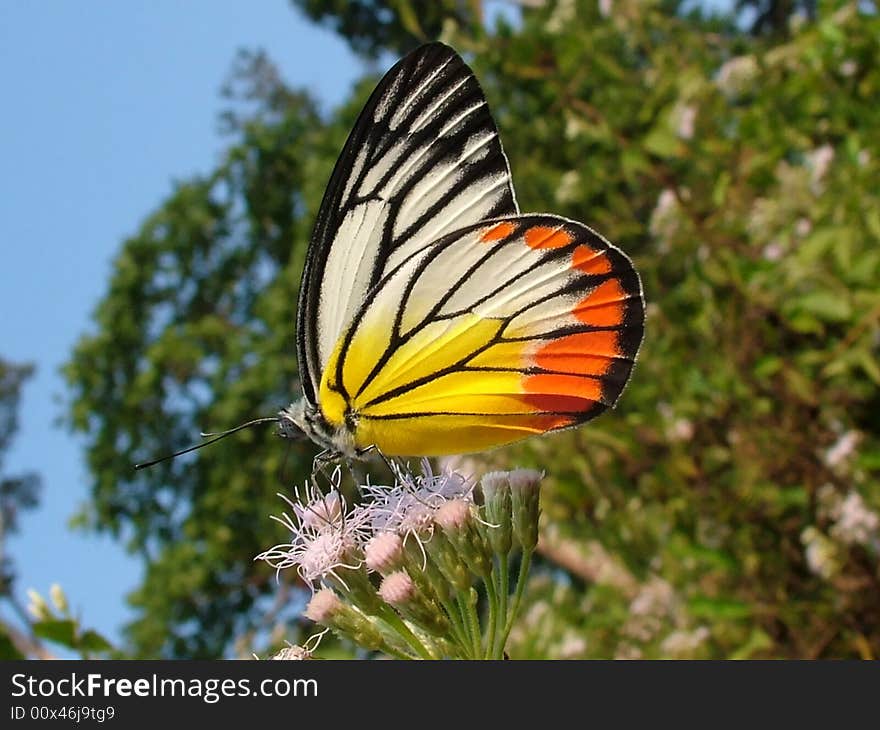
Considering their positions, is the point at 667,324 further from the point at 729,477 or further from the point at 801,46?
the point at 801,46

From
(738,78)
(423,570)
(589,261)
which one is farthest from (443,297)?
(738,78)

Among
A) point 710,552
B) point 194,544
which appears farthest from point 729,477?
point 194,544

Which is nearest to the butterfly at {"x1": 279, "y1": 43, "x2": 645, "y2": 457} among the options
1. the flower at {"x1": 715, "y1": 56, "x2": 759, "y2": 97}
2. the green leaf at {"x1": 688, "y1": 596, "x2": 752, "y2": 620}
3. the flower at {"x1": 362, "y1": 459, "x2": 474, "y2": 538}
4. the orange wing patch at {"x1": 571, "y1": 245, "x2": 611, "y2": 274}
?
the orange wing patch at {"x1": 571, "y1": 245, "x2": 611, "y2": 274}

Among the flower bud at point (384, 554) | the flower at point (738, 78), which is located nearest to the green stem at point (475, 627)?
the flower bud at point (384, 554)

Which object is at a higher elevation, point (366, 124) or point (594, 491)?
point (594, 491)

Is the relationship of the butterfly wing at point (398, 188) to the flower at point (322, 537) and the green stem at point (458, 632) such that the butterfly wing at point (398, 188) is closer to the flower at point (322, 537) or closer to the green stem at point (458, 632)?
the flower at point (322, 537)

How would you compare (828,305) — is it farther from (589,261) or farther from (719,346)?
(589,261)
